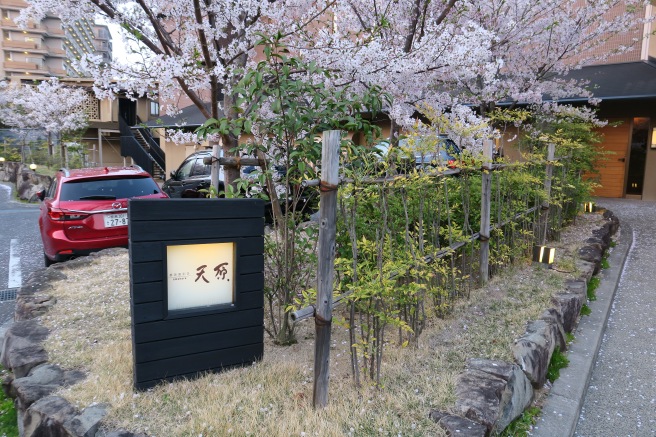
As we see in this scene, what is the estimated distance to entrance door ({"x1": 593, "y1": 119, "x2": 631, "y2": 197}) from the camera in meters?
12.6

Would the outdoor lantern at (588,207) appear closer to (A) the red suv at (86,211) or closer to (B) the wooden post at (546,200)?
(B) the wooden post at (546,200)

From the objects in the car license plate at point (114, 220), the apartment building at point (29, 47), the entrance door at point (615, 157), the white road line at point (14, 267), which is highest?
the apartment building at point (29, 47)

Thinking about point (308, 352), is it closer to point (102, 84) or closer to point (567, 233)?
point (102, 84)

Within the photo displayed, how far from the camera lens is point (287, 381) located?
296 centimetres

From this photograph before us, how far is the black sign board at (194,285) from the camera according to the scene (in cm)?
281

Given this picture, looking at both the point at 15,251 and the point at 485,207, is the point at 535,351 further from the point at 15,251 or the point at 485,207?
the point at 15,251

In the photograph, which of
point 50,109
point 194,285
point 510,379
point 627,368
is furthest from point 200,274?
point 50,109

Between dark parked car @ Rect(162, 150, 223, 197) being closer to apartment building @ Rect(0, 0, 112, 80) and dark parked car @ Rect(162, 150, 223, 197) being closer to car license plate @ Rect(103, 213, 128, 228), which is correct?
car license plate @ Rect(103, 213, 128, 228)

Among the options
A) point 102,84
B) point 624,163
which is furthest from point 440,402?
point 624,163

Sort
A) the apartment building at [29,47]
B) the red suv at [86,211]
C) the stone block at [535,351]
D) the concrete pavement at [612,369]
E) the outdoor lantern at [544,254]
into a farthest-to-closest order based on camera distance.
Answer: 1. the apartment building at [29,47]
2. the red suv at [86,211]
3. the outdoor lantern at [544,254]
4. the stone block at [535,351]
5. the concrete pavement at [612,369]

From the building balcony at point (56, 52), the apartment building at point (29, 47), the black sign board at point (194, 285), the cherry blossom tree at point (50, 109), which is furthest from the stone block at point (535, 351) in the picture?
the building balcony at point (56, 52)

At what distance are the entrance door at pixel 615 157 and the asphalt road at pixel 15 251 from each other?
13145 mm

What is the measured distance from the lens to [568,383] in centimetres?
349

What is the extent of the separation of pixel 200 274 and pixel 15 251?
6.92m
